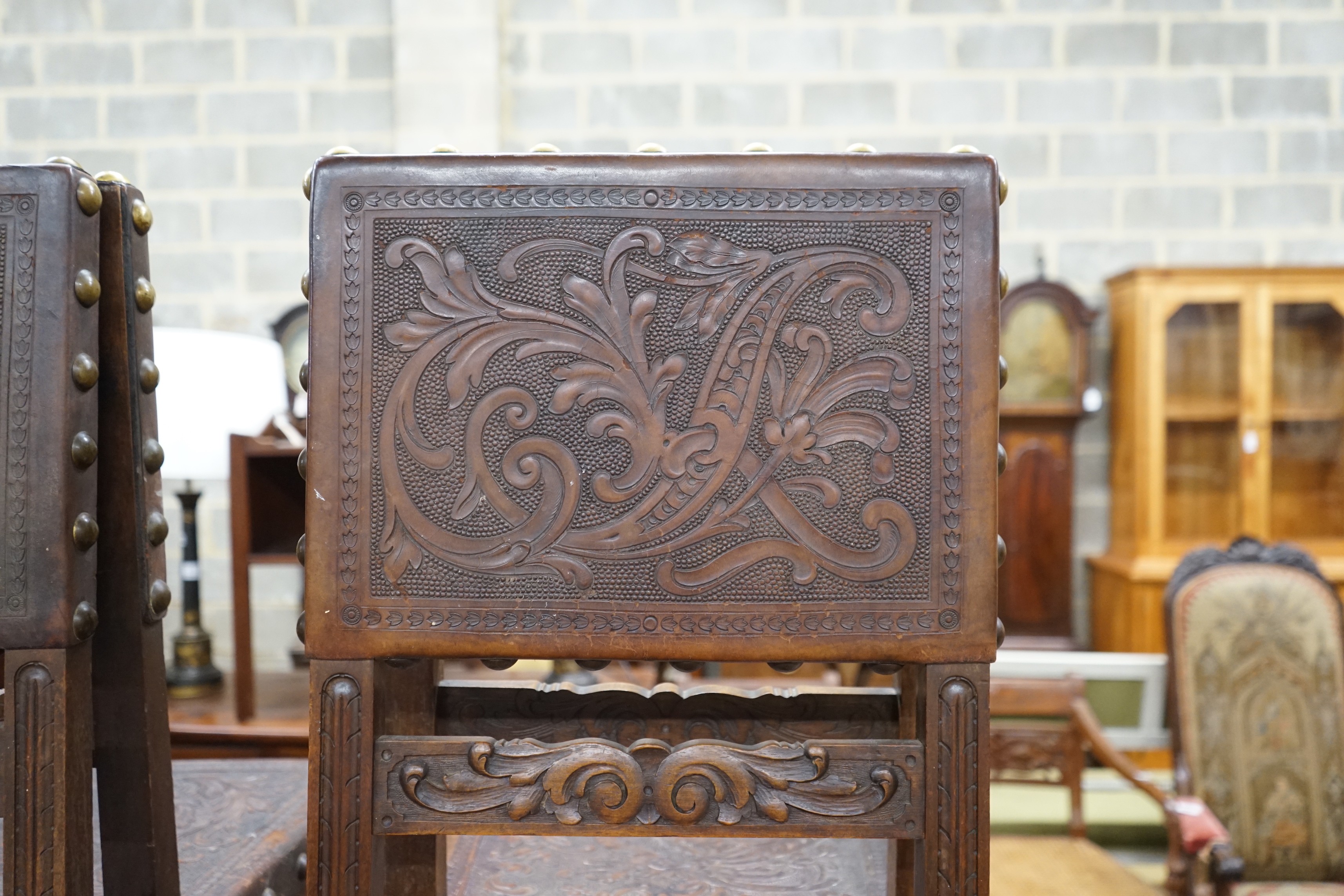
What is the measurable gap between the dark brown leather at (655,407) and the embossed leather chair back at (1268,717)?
1.85 m

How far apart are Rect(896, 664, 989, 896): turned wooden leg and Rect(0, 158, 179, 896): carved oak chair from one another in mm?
546

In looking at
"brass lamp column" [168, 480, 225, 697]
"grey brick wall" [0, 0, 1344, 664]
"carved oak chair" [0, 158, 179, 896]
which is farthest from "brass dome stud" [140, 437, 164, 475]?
"grey brick wall" [0, 0, 1344, 664]

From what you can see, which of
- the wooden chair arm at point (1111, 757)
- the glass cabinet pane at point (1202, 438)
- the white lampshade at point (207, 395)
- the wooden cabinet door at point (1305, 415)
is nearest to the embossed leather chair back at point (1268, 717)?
the wooden chair arm at point (1111, 757)

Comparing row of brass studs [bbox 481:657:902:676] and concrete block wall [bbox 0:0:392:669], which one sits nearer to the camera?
row of brass studs [bbox 481:657:902:676]

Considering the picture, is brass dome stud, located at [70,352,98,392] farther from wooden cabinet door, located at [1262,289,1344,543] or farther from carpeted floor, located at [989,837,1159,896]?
wooden cabinet door, located at [1262,289,1344,543]

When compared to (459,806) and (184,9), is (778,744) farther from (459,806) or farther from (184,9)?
(184,9)

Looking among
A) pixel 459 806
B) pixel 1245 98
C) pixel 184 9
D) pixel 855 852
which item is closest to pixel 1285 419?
pixel 1245 98

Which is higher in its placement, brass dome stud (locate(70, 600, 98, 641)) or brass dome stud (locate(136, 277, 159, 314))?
brass dome stud (locate(136, 277, 159, 314))

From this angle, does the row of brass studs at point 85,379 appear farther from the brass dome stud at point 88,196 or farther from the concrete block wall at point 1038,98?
the concrete block wall at point 1038,98

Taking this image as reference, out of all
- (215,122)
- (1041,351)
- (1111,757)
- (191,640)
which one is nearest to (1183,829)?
(1111,757)

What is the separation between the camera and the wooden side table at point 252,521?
1687 millimetres

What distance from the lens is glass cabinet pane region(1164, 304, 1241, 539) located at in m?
2.87

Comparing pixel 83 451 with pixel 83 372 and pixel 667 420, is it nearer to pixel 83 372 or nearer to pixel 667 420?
pixel 83 372

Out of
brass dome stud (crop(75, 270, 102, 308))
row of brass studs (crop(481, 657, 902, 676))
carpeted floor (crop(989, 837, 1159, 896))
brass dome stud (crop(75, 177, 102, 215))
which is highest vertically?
brass dome stud (crop(75, 177, 102, 215))
